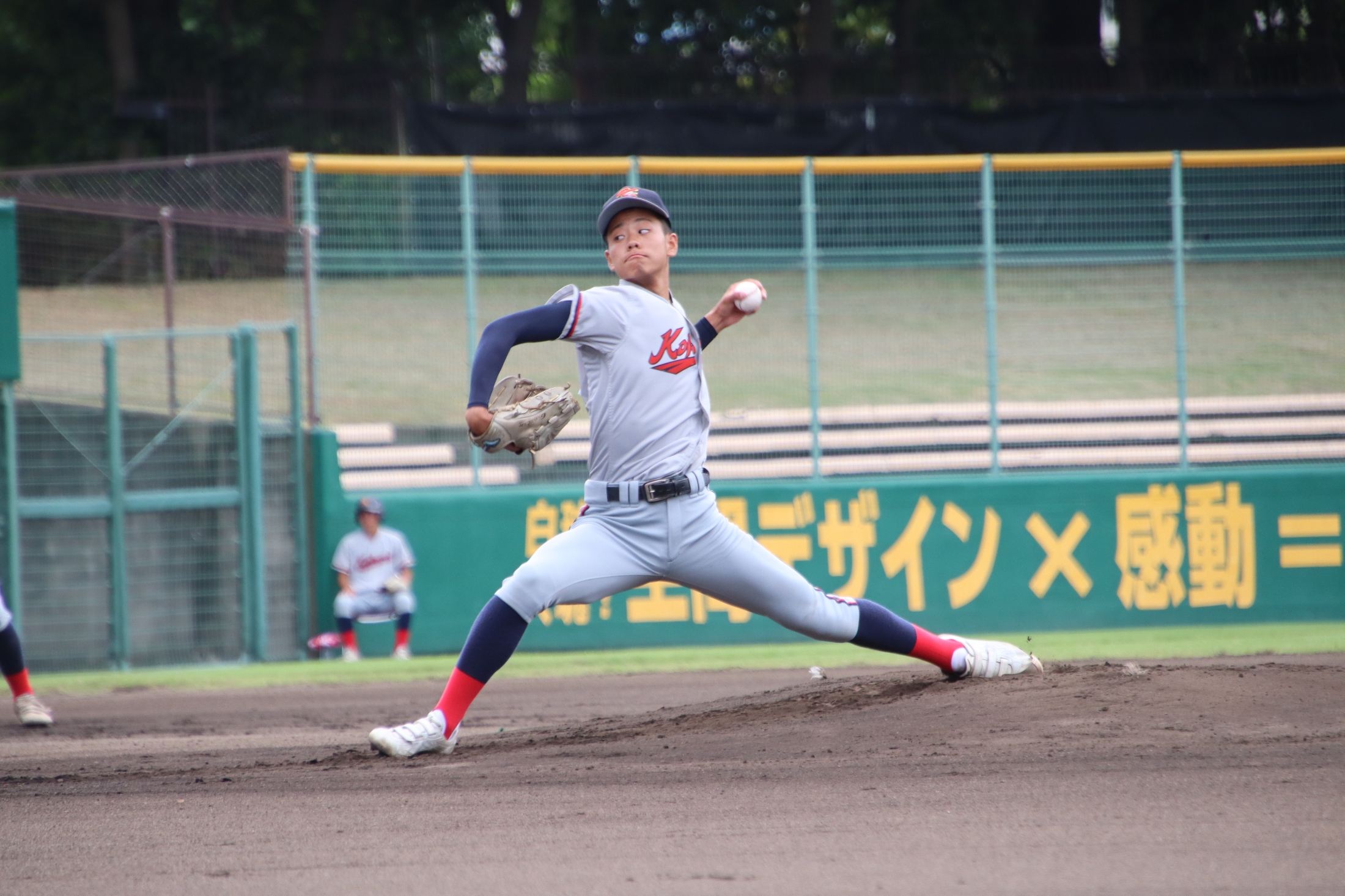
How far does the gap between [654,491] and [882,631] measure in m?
1.09

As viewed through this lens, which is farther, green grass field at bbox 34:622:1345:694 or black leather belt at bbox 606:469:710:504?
green grass field at bbox 34:622:1345:694

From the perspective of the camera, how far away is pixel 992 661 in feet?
17.1

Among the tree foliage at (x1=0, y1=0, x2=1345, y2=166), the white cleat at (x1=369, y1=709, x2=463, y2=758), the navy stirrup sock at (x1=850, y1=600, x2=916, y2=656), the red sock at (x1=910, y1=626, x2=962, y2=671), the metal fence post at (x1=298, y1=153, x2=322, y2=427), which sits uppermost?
the tree foliage at (x1=0, y1=0, x2=1345, y2=166)

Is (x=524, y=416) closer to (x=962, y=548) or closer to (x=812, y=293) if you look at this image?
(x=812, y=293)

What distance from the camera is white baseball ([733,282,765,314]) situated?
4629mm

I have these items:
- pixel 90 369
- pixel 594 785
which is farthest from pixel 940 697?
pixel 90 369

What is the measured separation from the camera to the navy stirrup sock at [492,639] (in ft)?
14.8

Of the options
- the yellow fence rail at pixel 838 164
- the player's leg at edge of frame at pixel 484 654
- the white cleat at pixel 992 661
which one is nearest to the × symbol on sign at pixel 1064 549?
the yellow fence rail at pixel 838 164

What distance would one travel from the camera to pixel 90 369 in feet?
31.8

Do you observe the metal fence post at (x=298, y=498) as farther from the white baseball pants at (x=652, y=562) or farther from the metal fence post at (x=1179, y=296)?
the metal fence post at (x=1179, y=296)

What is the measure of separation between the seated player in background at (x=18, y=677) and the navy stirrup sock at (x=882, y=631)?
14.0ft

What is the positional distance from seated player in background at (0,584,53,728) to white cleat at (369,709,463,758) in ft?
9.20

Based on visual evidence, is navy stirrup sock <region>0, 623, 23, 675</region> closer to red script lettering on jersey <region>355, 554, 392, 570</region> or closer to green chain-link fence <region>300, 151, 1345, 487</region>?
red script lettering on jersey <region>355, 554, 392, 570</region>

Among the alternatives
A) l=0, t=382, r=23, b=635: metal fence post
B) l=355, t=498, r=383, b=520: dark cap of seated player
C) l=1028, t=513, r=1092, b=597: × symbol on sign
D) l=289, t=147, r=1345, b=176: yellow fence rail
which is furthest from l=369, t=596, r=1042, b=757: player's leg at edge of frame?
l=289, t=147, r=1345, b=176: yellow fence rail
